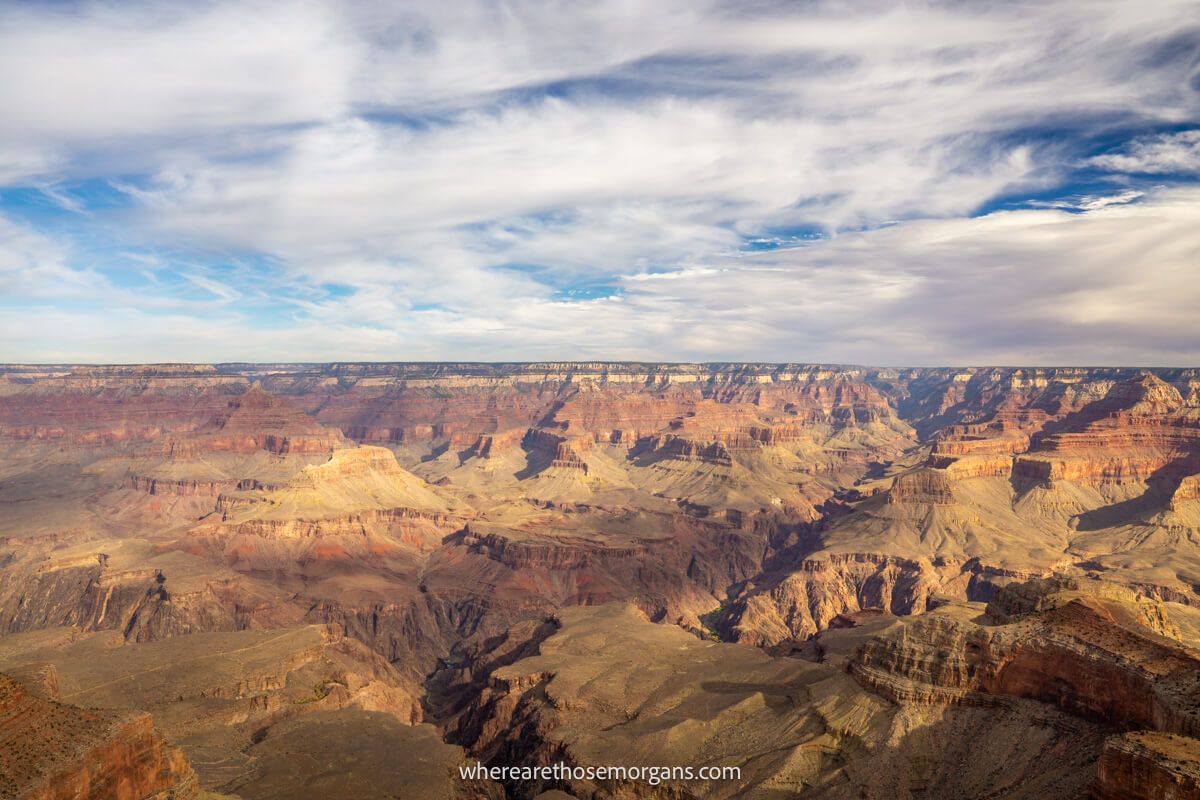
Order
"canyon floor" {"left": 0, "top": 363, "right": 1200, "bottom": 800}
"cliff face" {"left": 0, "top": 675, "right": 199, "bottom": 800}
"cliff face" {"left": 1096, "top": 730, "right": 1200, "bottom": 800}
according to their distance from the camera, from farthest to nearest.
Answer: "canyon floor" {"left": 0, "top": 363, "right": 1200, "bottom": 800}, "cliff face" {"left": 0, "top": 675, "right": 199, "bottom": 800}, "cliff face" {"left": 1096, "top": 730, "right": 1200, "bottom": 800}

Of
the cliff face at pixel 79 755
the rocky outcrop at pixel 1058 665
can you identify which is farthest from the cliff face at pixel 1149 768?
the cliff face at pixel 79 755

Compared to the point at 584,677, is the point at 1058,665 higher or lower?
higher

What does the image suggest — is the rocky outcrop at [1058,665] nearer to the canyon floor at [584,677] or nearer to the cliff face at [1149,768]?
the canyon floor at [584,677]

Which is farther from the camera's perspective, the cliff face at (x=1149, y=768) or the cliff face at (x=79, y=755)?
the cliff face at (x=79, y=755)

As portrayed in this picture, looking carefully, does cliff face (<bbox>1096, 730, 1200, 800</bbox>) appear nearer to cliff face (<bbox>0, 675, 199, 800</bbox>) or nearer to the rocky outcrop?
the rocky outcrop

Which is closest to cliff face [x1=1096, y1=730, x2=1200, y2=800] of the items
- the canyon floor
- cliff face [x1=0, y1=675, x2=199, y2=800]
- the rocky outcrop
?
the canyon floor

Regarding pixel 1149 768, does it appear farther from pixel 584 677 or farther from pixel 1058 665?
pixel 584 677

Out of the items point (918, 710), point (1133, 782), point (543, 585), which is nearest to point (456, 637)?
point (543, 585)

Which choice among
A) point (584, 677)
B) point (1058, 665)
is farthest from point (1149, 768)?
point (584, 677)
